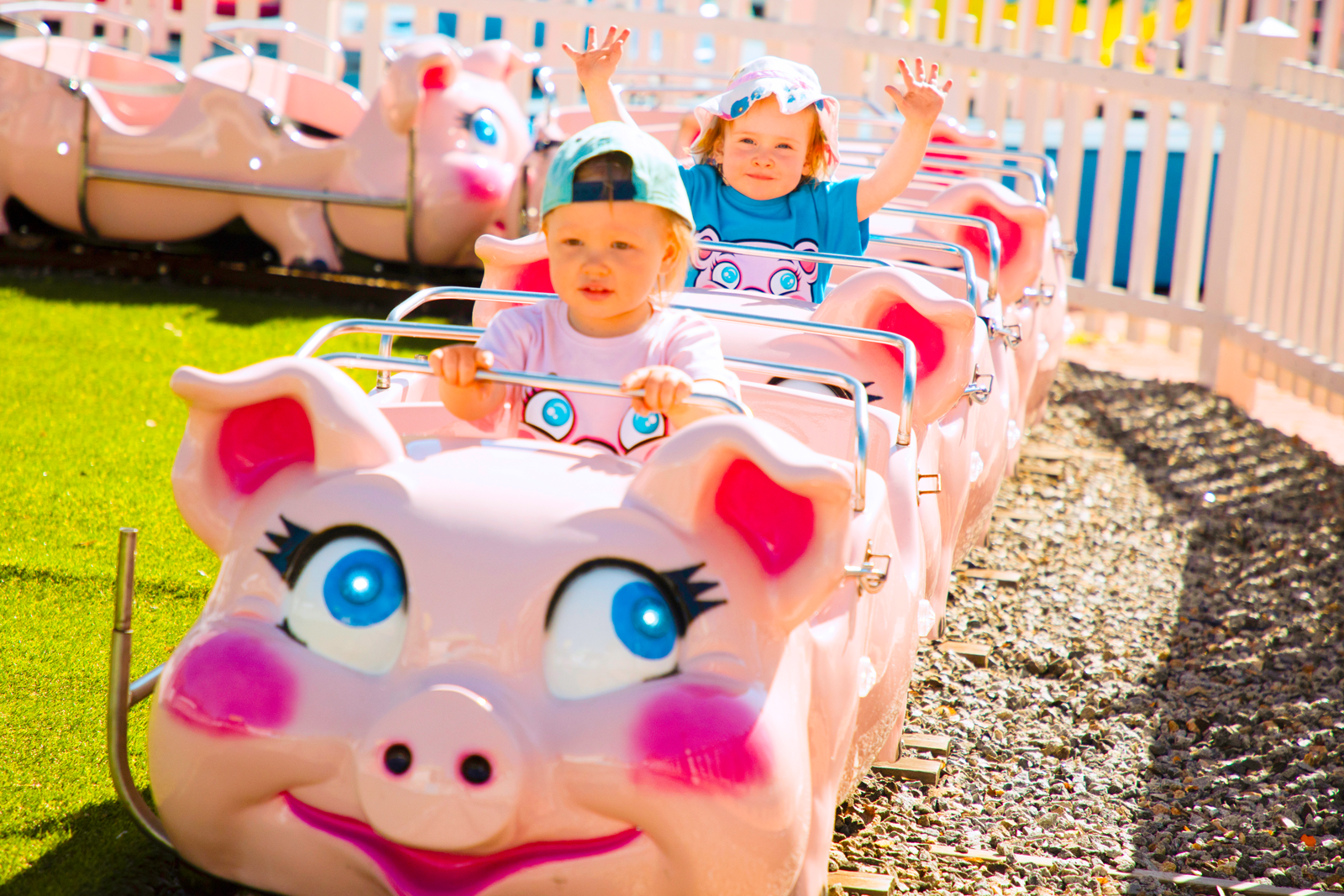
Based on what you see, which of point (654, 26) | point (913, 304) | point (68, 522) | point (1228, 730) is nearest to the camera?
point (913, 304)

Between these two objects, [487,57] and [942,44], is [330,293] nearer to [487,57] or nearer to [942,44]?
[487,57]

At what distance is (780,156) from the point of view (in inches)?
147

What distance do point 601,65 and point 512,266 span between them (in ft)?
3.14

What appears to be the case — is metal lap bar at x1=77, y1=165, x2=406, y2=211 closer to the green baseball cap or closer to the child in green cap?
the child in green cap

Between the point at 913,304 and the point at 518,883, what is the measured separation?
4.58 feet

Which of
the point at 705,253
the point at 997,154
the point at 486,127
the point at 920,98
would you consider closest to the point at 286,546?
the point at 705,253

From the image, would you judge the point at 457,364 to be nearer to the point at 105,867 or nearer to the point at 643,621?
the point at 643,621

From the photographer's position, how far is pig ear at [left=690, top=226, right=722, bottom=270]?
10.2ft

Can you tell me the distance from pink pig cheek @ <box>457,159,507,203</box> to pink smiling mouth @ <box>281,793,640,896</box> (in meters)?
4.47

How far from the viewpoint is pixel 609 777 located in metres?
1.60

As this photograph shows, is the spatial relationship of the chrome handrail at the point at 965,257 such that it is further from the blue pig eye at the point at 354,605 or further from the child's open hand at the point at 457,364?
the blue pig eye at the point at 354,605

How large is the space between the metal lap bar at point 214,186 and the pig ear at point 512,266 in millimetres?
3146

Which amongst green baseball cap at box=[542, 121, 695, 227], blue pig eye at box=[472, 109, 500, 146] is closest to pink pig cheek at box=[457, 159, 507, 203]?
blue pig eye at box=[472, 109, 500, 146]

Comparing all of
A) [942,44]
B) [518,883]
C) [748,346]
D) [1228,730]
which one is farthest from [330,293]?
[518,883]
